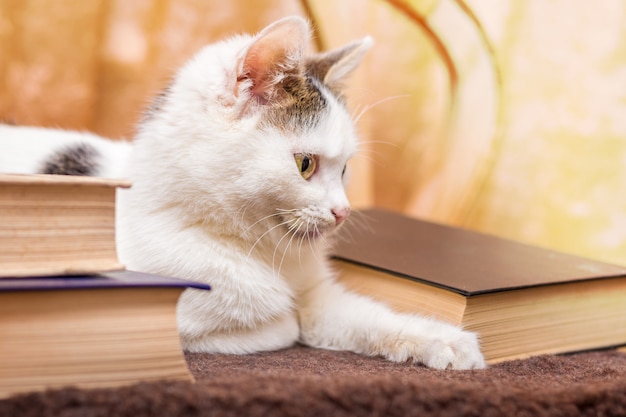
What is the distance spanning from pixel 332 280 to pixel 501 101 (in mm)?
741

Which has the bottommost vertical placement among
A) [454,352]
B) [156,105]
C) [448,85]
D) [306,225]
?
[454,352]

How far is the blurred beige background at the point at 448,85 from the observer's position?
1357 mm

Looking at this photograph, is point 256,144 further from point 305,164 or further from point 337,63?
point 337,63

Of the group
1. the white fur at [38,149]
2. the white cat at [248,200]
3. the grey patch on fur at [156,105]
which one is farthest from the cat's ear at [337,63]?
the white fur at [38,149]

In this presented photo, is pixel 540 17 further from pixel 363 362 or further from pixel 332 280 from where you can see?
pixel 363 362

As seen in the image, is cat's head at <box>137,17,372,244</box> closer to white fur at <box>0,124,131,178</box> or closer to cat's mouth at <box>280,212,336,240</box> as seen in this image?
cat's mouth at <box>280,212,336,240</box>

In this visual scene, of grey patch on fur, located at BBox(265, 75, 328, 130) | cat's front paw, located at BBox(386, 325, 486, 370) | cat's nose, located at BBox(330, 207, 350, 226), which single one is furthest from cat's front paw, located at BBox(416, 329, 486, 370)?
grey patch on fur, located at BBox(265, 75, 328, 130)

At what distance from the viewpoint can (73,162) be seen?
0.96 m

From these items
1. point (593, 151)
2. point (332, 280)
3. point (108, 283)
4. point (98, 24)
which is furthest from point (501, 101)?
point (108, 283)

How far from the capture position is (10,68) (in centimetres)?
131

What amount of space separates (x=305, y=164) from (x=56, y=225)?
1.09ft

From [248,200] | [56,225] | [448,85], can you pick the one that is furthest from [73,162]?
[448,85]

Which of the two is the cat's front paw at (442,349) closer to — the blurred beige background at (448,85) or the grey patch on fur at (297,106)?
the grey patch on fur at (297,106)

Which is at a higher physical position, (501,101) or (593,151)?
(501,101)
